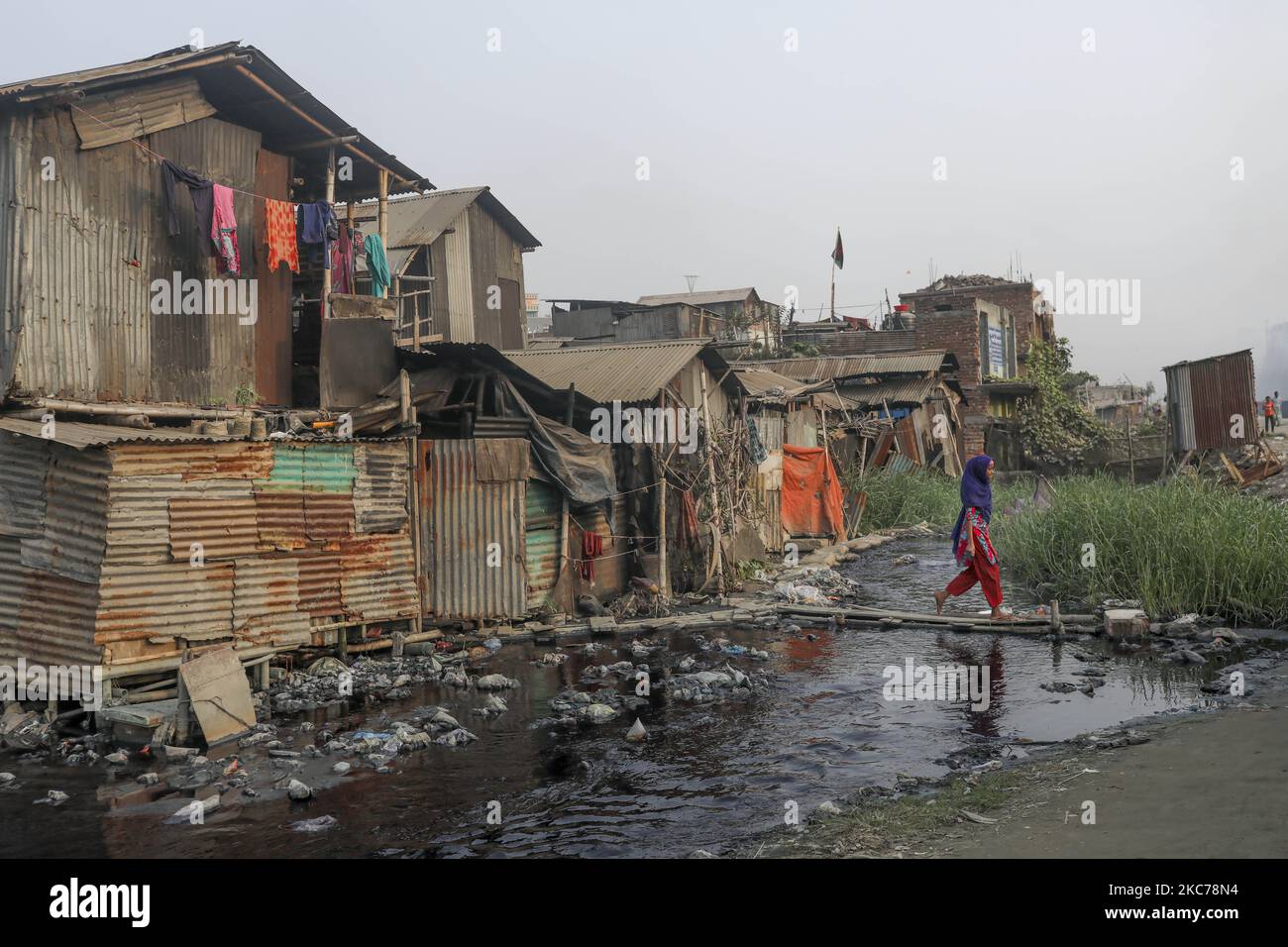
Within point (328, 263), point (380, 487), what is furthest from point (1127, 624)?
point (328, 263)

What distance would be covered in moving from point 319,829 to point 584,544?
25.4ft

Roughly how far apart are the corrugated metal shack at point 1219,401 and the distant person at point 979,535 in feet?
38.6

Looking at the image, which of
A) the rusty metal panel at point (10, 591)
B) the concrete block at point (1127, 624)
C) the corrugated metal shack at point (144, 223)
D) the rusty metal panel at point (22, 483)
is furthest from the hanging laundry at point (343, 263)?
the concrete block at point (1127, 624)

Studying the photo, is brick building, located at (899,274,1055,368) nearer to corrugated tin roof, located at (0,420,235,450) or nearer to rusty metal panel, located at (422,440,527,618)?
rusty metal panel, located at (422,440,527,618)

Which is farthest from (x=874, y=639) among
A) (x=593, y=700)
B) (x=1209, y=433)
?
(x=1209, y=433)

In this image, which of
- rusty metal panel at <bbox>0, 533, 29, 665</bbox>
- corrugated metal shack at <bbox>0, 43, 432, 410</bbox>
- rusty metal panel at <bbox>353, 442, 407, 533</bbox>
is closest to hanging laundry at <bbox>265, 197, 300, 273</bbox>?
corrugated metal shack at <bbox>0, 43, 432, 410</bbox>

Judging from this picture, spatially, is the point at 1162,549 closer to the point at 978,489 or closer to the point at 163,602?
the point at 978,489

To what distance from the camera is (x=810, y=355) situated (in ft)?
102

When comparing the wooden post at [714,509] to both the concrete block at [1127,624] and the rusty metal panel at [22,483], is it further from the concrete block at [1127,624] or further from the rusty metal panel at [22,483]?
the rusty metal panel at [22,483]

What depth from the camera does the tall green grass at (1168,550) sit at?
10.3m

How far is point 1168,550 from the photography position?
36.4 ft

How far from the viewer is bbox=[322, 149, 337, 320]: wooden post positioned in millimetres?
11719

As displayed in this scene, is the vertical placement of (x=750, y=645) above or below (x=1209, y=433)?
below
